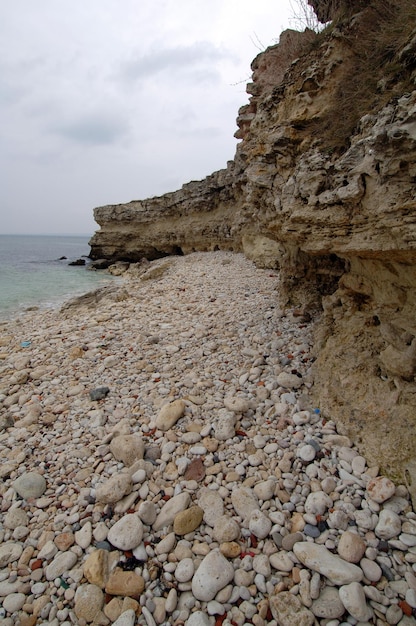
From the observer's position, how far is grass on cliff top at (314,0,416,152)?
289cm

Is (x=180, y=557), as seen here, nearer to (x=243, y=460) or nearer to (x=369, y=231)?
(x=243, y=460)

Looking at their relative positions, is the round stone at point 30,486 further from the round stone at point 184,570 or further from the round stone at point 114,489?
the round stone at point 184,570

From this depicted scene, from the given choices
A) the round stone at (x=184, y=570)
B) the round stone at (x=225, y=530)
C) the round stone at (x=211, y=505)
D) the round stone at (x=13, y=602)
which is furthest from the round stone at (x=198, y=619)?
the round stone at (x=13, y=602)

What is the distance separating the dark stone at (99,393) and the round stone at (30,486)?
1.26 m

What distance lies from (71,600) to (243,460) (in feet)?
5.65

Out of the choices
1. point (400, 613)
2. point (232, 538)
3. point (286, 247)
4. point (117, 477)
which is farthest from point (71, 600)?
point (286, 247)

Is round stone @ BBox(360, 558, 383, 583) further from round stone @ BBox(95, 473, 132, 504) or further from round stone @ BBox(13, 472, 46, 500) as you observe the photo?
round stone @ BBox(13, 472, 46, 500)

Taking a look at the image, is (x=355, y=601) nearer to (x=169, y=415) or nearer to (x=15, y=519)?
(x=169, y=415)

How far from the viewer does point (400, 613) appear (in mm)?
1869

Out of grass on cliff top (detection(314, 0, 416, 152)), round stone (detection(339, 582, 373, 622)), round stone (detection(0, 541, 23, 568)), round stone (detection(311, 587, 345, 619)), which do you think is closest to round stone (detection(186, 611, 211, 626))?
round stone (detection(311, 587, 345, 619))

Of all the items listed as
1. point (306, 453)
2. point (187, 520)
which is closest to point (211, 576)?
point (187, 520)

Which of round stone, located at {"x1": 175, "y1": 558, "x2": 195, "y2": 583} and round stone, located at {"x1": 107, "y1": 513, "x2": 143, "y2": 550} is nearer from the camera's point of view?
round stone, located at {"x1": 175, "y1": 558, "x2": 195, "y2": 583}

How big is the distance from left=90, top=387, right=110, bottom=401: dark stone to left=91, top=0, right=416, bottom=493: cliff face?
291cm

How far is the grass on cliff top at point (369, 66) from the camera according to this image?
289cm
